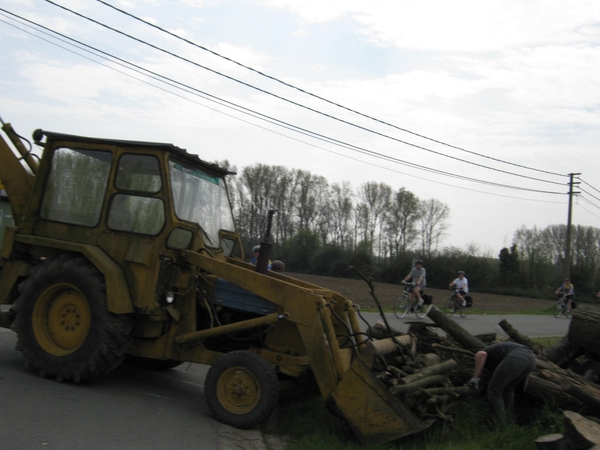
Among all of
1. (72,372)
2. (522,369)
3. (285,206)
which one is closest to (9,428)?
(72,372)

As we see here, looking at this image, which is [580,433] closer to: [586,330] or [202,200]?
[586,330]

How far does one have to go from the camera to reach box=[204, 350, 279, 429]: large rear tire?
5516 mm

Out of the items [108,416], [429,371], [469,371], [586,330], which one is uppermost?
[586,330]

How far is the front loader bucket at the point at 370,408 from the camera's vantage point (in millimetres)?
5152

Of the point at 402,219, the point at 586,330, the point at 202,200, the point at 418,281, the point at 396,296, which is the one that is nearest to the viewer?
the point at 202,200

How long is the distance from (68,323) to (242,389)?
225cm

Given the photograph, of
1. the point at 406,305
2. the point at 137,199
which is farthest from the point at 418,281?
the point at 137,199

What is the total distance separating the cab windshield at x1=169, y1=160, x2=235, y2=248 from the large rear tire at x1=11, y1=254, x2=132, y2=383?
4.09ft

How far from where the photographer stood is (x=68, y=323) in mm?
6461

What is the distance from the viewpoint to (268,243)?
641 centimetres

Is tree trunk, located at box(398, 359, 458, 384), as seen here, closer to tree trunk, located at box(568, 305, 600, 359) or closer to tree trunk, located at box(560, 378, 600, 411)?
tree trunk, located at box(560, 378, 600, 411)

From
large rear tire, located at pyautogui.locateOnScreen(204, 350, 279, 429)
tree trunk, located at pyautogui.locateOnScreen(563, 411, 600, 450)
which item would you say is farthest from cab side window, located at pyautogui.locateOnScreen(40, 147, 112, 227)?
tree trunk, located at pyautogui.locateOnScreen(563, 411, 600, 450)

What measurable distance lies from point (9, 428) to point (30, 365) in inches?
70.2

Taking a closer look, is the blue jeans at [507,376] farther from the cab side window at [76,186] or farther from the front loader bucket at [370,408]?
the cab side window at [76,186]
